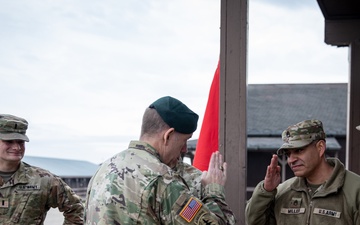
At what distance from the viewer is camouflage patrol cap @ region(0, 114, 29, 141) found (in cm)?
441

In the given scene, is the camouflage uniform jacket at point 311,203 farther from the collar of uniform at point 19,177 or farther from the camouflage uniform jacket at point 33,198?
the collar of uniform at point 19,177

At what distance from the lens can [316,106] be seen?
20781 millimetres

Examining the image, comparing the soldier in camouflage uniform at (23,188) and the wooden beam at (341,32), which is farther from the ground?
the wooden beam at (341,32)

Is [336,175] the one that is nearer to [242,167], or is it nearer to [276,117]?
[242,167]

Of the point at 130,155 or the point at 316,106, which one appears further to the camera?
the point at 316,106

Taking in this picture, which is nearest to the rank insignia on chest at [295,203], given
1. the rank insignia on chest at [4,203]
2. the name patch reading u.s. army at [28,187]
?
the name patch reading u.s. army at [28,187]

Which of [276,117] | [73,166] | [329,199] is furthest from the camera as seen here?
[73,166]

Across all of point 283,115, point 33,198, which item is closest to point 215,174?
point 33,198

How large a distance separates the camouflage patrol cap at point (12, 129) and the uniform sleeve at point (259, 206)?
1750 millimetres

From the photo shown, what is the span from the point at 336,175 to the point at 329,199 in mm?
132

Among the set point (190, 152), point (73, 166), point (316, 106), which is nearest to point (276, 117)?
point (316, 106)

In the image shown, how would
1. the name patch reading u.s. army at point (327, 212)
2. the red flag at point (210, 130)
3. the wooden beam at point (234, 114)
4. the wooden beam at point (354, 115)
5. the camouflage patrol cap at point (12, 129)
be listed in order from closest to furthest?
the name patch reading u.s. army at point (327, 212) < the wooden beam at point (234, 114) < the red flag at point (210, 130) < the camouflage patrol cap at point (12, 129) < the wooden beam at point (354, 115)

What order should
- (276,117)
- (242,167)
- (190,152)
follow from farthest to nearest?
(276,117) → (190,152) → (242,167)

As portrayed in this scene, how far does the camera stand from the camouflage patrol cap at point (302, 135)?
342 cm
